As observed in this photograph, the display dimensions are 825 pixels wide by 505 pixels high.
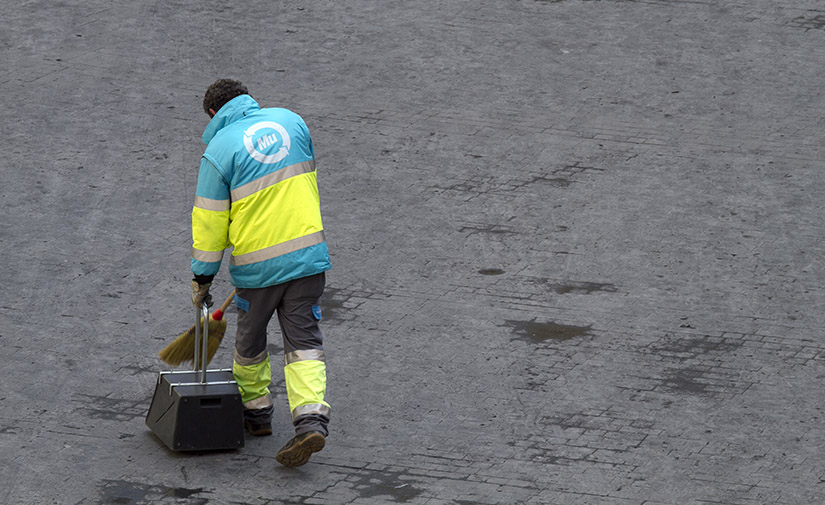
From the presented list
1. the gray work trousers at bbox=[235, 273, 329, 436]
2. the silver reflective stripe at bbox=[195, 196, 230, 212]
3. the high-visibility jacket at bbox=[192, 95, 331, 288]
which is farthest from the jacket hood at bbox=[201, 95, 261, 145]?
the gray work trousers at bbox=[235, 273, 329, 436]

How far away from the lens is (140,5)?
12.3 m

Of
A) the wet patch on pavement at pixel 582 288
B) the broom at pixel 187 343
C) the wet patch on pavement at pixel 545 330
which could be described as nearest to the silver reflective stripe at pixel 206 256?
the broom at pixel 187 343

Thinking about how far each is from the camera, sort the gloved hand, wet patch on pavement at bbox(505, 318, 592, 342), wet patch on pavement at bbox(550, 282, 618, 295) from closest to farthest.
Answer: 1. the gloved hand
2. wet patch on pavement at bbox(505, 318, 592, 342)
3. wet patch on pavement at bbox(550, 282, 618, 295)

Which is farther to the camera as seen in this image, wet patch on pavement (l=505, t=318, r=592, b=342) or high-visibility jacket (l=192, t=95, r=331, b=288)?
wet patch on pavement (l=505, t=318, r=592, b=342)

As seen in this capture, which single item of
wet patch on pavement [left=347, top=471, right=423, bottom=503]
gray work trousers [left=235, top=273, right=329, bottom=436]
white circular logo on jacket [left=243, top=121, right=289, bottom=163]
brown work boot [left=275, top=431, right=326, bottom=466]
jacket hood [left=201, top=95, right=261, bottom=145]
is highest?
jacket hood [left=201, top=95, right=261, bottom=145]

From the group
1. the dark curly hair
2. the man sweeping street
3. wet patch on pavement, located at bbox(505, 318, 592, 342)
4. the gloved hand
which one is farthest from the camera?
wet patch on pavement, located at bbox(505, 318, 592, 342)

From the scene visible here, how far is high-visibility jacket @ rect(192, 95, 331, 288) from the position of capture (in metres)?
6.10

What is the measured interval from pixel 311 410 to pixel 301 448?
0.23 meters

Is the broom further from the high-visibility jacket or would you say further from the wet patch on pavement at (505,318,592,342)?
the wet patch on pavement at (505,318,592,342)

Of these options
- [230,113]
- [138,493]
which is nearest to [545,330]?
[230,113]

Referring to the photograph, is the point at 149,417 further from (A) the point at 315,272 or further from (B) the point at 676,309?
(B) the point at 676,309

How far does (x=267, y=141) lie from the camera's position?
6.15 meters

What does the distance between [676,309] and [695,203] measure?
1.70 m

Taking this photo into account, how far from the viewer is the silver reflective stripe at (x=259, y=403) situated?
254 inches
